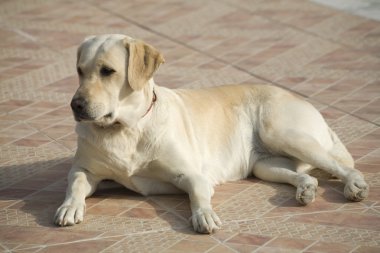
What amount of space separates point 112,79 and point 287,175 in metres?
1.37

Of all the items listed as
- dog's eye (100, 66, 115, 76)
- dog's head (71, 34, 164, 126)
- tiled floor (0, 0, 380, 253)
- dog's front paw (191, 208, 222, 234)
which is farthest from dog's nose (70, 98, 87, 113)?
dog's front paw (191, 208, 222, 234)

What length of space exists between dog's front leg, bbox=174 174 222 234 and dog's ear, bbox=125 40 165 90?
67 centimetres

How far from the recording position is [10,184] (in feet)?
19.5

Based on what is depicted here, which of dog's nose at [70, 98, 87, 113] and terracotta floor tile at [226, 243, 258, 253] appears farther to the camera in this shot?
dog's nose at [70, 98, 87, 113]

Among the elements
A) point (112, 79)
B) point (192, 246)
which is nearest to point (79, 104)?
point (112, 79)

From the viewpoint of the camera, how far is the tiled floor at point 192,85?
499 cm

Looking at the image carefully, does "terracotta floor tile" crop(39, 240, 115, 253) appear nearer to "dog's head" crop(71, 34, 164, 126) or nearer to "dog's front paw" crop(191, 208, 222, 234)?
"dog's front paw" crop(191, 208, 222, 234)

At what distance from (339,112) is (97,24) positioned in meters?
3.94

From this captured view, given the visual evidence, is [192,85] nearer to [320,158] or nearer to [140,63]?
[320,158]

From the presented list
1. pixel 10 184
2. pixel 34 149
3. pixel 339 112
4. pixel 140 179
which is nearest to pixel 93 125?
pixel 140 179

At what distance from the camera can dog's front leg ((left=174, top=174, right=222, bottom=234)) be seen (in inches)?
196

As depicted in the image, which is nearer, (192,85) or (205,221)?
(205,221)

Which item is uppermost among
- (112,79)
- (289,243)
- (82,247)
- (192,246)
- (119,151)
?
(112,79)

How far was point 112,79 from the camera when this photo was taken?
514 cm
